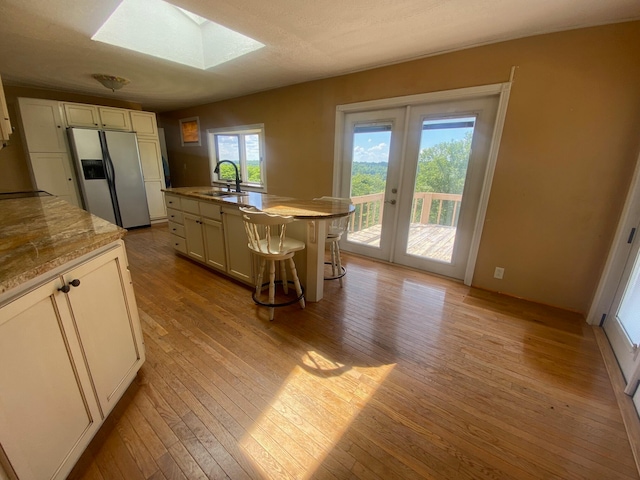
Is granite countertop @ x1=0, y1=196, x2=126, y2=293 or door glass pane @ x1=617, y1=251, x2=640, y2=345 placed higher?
granite countertop @ x1=0, y1=196, x2=126, y2=293

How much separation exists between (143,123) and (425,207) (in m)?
5.14

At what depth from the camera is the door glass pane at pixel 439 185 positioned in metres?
2.70

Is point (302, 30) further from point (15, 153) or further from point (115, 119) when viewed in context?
point (15, 153)

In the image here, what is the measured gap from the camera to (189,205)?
118 inches

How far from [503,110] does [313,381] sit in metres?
2.73

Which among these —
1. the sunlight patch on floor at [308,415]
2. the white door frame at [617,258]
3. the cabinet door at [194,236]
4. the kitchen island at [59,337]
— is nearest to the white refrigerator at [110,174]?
the cabinet door at [194,236]

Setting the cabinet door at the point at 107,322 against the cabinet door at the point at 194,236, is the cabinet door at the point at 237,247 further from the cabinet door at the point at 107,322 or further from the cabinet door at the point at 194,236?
the cabinet door at the point at 107,322

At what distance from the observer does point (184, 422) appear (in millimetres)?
1316

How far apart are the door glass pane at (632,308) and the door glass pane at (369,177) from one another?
218cm

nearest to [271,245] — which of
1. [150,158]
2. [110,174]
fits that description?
[110,174]

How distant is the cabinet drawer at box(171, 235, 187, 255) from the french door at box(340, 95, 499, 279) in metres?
2.17

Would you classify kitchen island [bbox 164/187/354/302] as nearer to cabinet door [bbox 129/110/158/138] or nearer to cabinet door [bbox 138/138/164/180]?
cabinet door [bbox 138/138/164/180]

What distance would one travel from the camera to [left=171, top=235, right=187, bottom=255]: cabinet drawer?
10.9 ft

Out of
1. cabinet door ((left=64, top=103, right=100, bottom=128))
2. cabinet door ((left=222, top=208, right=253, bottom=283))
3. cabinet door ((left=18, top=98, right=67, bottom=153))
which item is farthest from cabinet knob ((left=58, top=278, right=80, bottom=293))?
cabinet door ((left=64, top=103, right=100, bottom=128))
